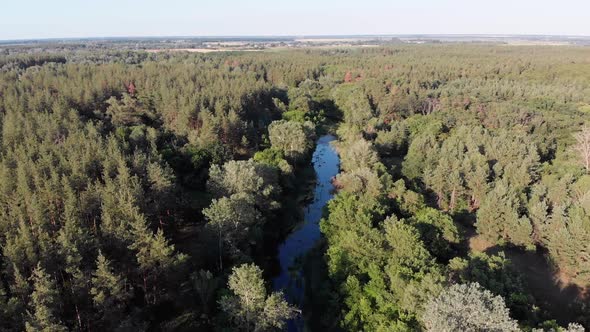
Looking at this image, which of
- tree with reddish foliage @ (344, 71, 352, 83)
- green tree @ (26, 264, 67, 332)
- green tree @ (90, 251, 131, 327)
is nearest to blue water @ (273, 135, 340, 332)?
green tree @ (90, 251, 131, 327)

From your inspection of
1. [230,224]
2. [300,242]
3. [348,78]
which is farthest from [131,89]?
[348,78]

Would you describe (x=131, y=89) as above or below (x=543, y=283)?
above

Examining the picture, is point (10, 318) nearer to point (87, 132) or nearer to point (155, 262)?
point (155, 262)

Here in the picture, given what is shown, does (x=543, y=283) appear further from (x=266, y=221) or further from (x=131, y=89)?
(x=131, y=89)

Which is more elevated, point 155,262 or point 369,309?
point 155,262

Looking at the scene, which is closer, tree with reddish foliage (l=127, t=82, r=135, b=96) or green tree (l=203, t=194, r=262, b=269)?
green tree (l=203, t=194, r=262, b=269)

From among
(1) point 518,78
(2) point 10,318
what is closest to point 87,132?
(2) point 10,318

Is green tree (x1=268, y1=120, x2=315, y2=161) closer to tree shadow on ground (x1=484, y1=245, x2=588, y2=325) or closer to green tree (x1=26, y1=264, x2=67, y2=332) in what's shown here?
tree shadow on ground (x1=484, y1=245, x2=588, y2=325)
